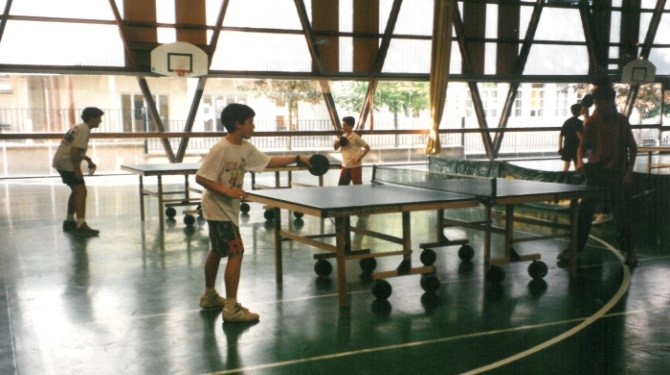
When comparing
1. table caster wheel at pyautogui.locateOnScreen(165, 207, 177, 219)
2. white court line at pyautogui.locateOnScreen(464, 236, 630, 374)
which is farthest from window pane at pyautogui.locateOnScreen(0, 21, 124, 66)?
white court line at pyautogui.locateOnScreen(464, 236, 630, 374)

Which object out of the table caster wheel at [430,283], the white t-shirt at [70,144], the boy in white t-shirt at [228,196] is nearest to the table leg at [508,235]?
the table caster wheel at [430,283]

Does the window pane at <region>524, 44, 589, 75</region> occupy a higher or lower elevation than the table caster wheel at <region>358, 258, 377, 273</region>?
higher

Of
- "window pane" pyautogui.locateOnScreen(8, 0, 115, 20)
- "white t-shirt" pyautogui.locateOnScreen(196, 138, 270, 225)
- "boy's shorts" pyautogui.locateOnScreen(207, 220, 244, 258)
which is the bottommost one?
"boy's shorts" pyautogui.locateOnScreen(207, 220, 244, 258)

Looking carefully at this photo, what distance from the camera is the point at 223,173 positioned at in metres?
4.39

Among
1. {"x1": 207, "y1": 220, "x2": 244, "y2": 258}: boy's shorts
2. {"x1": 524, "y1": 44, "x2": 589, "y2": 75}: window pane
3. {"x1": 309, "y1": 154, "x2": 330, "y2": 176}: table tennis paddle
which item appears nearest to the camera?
{"x1": 207, "y1": 220, "x2": 244, "y2": 258}: boy's shorts

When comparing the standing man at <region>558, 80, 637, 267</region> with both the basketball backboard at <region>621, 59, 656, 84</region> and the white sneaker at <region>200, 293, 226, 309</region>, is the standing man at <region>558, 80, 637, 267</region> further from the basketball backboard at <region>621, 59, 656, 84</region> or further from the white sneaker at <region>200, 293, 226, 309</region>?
the basketball backboard at <region>621, 59, 656, 84</region>

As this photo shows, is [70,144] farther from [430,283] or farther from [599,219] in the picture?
[599,219]

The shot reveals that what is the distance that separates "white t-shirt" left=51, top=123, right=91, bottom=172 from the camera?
760 cm

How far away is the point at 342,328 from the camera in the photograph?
436 centimetres

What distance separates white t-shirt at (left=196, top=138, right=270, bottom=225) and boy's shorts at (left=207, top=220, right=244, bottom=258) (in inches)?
1.8

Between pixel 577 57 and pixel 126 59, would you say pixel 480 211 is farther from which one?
pixel 577 57

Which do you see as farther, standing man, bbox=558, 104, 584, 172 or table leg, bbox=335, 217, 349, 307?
standing man, bbox=558, 104, 584, 172

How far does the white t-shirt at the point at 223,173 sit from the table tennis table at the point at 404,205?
53 cm

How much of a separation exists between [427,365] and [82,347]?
1.93m
